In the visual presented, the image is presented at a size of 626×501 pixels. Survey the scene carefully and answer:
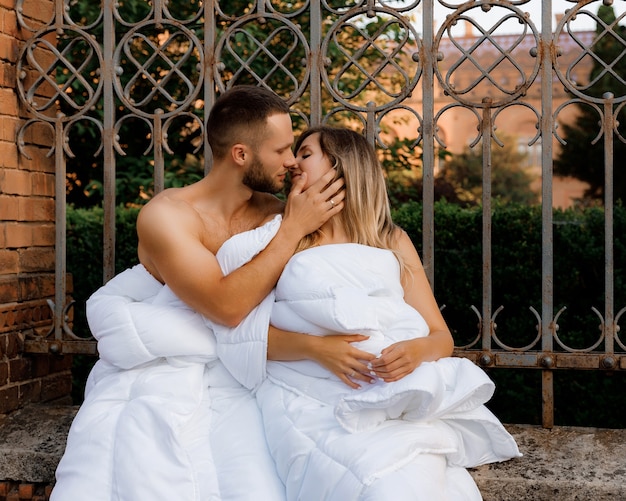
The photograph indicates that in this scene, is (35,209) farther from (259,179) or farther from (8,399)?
(259,179)

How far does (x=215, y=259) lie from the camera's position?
8.66 feet

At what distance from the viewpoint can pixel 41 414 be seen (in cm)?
340

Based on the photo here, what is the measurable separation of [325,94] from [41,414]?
558 cm

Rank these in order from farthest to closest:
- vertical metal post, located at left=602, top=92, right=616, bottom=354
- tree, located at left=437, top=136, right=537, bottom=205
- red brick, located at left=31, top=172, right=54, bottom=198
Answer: tree, located at left=437, top=136, right=537, bottom=205 → red brick, located at left=31, top=172, right=54, bottom=198 → vertical metal post, located at left=602, top=92, right=616, bottom=354

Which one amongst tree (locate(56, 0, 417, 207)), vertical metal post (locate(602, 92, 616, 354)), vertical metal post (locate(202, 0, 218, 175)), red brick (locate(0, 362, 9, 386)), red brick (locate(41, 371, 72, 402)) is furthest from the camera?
tree (locate(56, 0, 417, 207))

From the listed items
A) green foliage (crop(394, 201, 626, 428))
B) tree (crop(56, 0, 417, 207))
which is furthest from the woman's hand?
tree (crop(56, 0, 417, 207))

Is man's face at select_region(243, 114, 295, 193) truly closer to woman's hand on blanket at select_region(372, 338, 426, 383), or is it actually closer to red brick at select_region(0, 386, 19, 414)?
woman's hand on blanket at select_region(372, 338, 426, 383)

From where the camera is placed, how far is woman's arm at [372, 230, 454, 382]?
233 centimetres

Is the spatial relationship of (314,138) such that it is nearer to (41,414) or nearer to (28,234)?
(28,234)

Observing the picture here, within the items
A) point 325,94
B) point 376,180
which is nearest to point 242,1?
point 325,94

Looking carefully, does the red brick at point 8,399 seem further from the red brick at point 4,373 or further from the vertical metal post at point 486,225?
the vertical metal post at point 486,225

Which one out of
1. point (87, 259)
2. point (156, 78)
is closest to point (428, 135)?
point (87, 259)

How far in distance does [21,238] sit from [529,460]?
7.51 ft

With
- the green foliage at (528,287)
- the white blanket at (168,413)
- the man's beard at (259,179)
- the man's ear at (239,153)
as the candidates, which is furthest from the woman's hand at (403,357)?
the green foliage at (528,287)
